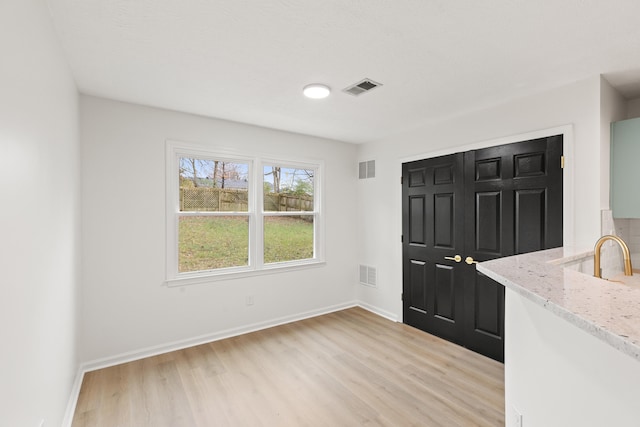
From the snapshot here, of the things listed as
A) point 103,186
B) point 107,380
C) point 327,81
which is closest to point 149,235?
point 103,186

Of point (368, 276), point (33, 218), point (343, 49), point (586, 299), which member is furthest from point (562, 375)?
point (368, 276)

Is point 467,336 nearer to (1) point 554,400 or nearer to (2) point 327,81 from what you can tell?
(1) point 554,400

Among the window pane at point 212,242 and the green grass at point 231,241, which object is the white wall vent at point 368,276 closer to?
the green grass at point 231,241

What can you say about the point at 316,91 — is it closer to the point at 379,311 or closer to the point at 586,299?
the point at 586,299

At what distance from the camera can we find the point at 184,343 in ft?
10.9

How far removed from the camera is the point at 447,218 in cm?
353

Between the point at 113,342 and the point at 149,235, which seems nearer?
the point at 113,342

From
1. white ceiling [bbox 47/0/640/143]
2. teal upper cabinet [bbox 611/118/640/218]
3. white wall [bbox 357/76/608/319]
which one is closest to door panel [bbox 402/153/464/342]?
white wall [bbox 357/76/608/319]

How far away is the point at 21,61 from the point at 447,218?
141 inches

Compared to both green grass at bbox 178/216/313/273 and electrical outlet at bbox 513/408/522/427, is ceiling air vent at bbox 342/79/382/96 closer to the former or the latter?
green grass at bbox 178/216/313/273

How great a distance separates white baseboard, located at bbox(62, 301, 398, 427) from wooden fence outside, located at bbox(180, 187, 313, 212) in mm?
1437

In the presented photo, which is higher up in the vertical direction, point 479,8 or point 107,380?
point 479,8

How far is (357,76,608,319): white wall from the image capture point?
8.09 feet

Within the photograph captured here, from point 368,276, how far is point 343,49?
10.9 feet
